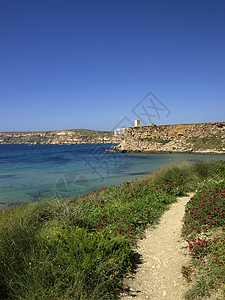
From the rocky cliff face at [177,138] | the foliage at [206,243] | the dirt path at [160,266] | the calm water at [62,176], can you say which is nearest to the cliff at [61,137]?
the rocky cliff face at [177,138]

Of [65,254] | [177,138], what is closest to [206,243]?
[65,254]

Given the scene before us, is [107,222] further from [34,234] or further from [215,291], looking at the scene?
[215,291]

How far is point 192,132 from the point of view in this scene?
4988cm

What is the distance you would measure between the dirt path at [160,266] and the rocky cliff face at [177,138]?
40529 millimetres

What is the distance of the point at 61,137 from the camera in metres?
130

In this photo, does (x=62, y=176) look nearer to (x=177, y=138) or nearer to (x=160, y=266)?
(x=160, y=266)

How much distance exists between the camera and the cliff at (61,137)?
121294mm

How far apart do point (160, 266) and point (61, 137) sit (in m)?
131

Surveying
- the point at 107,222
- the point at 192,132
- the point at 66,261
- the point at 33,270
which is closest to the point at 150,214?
the point at 107,222

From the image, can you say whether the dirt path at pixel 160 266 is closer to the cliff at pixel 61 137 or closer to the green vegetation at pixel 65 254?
the green vegetation at pixel 65 254

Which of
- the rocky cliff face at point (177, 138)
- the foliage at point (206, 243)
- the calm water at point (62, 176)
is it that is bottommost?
the calm water at point (62, 176)

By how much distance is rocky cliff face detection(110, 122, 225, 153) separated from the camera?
4486cm

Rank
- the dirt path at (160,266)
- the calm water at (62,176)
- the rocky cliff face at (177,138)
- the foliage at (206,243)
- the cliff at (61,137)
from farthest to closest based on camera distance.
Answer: the cliff at (61,137) < the rocky cliff face at (177,138) < the calm water at (62,176) < the dirt path at (160,266) < the foliage at (206,243)

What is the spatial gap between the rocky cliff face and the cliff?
56.2 m
